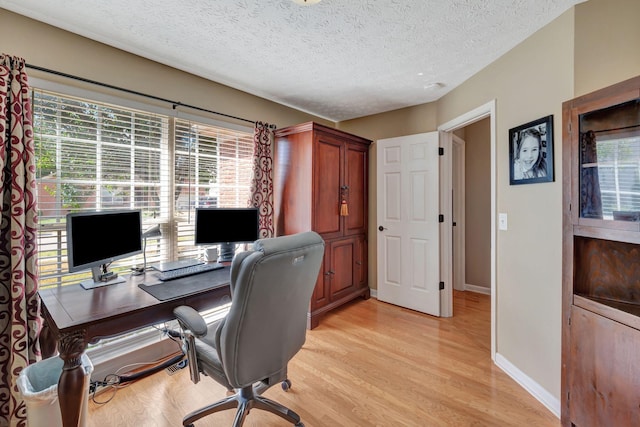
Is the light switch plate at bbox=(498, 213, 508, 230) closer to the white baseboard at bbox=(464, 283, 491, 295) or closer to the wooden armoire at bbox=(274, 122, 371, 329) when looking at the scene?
the wooden armoire at bbox=(274, 122, 371, 329)

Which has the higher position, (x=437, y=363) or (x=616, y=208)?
(x=616, y=208)

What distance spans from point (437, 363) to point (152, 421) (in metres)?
1.99

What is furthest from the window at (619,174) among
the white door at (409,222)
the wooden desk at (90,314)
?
the wooden desk at (90,314)

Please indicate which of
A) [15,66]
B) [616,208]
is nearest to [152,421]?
[15,66]

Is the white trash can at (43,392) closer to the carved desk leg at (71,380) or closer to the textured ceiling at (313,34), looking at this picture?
the carved desk leg at (71,380)

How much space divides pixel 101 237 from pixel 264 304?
117 centimetres

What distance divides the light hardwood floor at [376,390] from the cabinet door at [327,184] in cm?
110

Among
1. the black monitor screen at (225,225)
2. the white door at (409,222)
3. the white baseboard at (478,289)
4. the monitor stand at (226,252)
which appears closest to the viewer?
the black monitor screen at (225,225)

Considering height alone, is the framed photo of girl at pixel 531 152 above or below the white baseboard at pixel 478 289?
above

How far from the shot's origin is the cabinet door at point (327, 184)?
2.84 m

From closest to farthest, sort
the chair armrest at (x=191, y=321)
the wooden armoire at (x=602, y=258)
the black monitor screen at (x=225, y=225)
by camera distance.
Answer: the wooden armoire at (x=602, y=258)
the chair armrest at (x=191, y=321)
the black monitor screen at (x=225, y=225)

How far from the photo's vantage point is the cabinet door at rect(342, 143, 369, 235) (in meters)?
3.29

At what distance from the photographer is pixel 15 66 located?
4.99ft

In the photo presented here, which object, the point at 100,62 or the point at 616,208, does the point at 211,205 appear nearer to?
the point at 100,62
